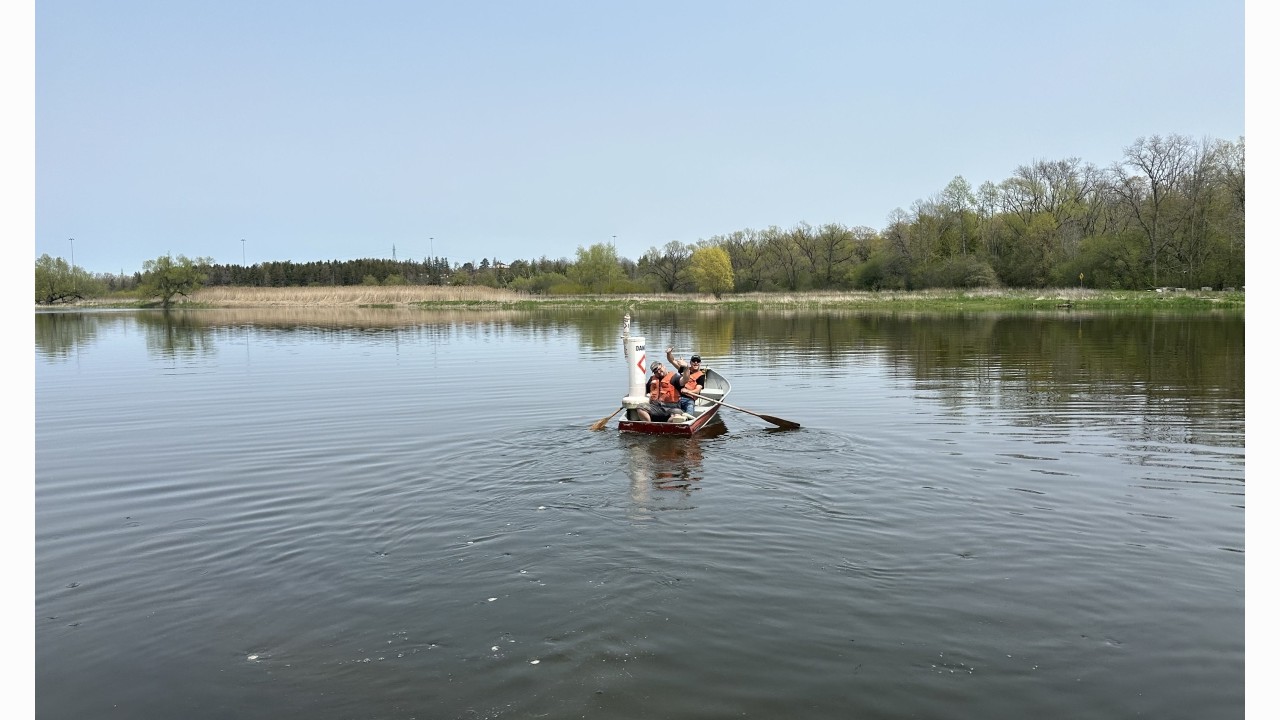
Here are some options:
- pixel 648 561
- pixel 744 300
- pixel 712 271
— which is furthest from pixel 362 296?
pixel 648 561

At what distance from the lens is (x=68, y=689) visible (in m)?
6.36

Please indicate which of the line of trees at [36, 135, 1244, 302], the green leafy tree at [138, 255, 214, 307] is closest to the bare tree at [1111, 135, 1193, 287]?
the line of trees at [36, 135, 1244, 302]

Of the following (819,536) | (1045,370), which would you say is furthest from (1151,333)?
(819,536)

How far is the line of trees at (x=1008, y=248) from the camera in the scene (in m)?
69.0

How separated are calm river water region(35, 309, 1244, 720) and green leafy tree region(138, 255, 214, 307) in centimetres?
9711

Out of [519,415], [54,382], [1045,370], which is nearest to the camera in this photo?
[519,415]

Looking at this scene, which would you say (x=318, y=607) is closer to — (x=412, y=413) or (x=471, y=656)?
(x=471, y=656)

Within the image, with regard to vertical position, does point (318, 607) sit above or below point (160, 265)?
below

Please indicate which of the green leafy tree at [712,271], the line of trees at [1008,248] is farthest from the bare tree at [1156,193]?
the green leafy tree at [712,271]

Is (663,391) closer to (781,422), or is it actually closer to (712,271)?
(781,422)

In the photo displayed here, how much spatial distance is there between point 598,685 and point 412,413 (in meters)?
14.3

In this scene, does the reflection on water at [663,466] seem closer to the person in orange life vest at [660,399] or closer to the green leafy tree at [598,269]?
the person in orange life vest at [660,399]

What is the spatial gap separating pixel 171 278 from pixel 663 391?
10810cm

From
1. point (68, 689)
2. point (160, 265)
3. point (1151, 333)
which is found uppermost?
point (160, 265)
